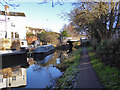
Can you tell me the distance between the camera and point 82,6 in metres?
10.1

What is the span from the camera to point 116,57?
4949mm

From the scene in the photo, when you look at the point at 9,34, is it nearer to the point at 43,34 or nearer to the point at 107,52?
the point at 43,34

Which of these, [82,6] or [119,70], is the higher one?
[82,6]

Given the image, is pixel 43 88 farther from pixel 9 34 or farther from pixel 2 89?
pixel 9 34

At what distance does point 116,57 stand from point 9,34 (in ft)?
58.5

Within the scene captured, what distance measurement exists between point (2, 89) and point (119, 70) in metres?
5.82

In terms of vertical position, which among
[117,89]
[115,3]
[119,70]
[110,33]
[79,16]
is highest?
[115,3]

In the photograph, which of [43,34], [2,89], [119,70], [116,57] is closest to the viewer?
[119,70]

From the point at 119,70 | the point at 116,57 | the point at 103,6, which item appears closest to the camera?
the point at 119,70

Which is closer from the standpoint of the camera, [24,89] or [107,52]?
[24,89]

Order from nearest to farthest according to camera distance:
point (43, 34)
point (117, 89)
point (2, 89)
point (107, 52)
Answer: point (117, 89)
point (2, 89)
point (107, 52)
point (43, 34)

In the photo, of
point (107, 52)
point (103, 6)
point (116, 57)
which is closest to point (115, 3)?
point (103, 6)

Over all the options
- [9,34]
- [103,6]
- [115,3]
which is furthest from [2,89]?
[9,34]

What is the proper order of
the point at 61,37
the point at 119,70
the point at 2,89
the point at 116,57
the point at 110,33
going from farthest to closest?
the point at 61,37
the point at 110,33
the point at 2,89
the point at 116,57
the point at 119,70
